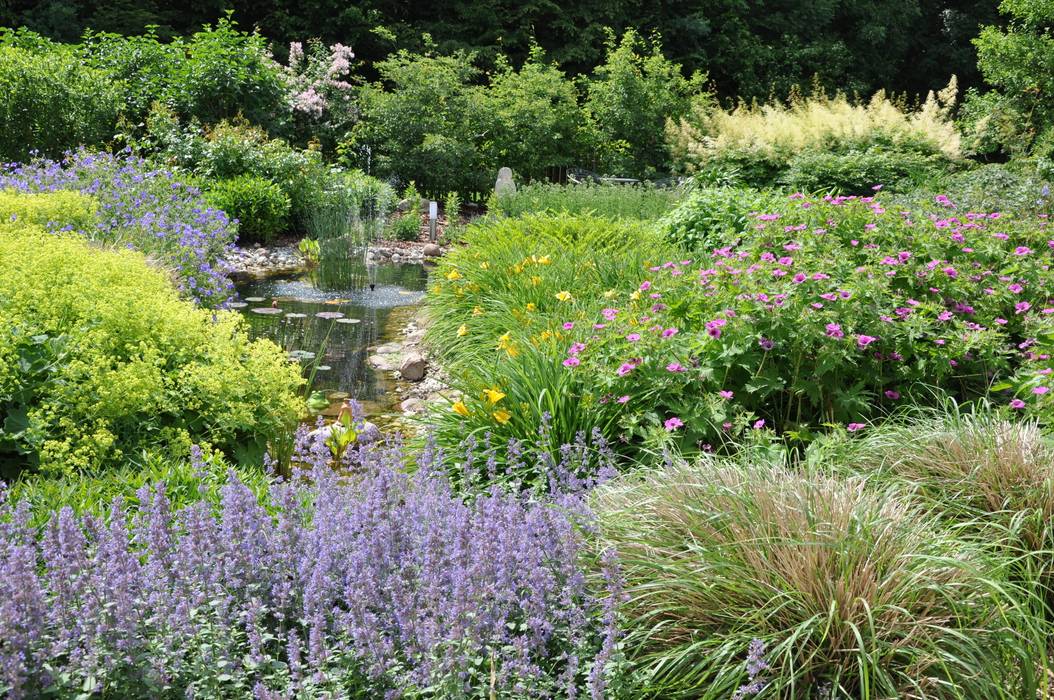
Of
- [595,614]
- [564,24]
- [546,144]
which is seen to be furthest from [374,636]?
[564,24]

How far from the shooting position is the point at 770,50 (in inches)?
948

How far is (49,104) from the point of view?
11.8 metres

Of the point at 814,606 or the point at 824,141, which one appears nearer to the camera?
the point at 814,606

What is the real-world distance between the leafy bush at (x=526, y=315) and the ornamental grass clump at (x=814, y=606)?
0.76 m

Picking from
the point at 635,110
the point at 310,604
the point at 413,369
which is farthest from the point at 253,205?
the point at 310,604

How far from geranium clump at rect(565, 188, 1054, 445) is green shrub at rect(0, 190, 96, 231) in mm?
3756

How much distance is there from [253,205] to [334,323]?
13.8ft

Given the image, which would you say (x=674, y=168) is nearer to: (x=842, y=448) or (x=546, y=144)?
(x=546, y=144)

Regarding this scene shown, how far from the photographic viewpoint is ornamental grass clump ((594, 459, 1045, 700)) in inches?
81.0

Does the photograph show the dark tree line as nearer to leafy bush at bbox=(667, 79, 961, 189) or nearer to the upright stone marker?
the upright stone marker

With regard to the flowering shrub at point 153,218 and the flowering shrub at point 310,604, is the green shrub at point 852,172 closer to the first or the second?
the flowering shrub at point 153,218

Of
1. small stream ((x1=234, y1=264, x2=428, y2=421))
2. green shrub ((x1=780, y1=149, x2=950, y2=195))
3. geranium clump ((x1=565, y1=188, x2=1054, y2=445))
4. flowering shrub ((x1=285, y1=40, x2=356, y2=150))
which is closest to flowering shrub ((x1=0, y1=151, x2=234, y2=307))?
small stream ((x1=234, y1=264, x2=428, y2=421))

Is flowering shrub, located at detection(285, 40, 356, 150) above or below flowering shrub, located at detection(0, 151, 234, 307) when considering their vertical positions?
above

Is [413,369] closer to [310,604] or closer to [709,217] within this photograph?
[709,217]
